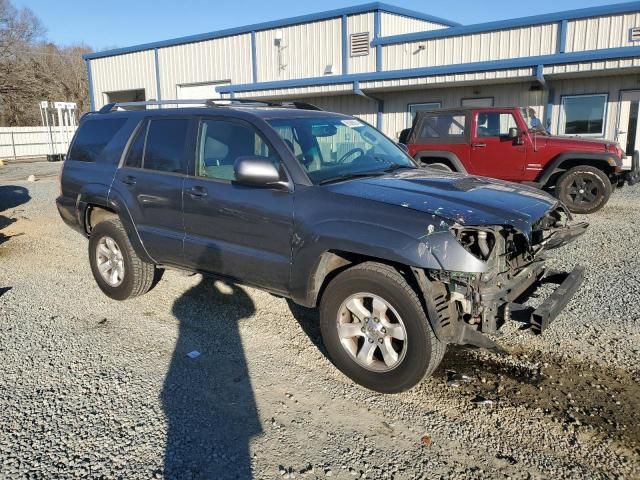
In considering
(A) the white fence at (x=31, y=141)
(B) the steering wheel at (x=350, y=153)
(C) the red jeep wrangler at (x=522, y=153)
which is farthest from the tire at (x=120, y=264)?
(A) the white fence at (x=31, y=141)

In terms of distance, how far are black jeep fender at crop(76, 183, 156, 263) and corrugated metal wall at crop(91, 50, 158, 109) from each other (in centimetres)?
2313

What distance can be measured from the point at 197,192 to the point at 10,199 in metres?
10.5

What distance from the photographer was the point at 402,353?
11.6 ft

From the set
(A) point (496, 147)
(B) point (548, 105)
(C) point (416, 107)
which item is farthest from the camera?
(C) point (416, 107)

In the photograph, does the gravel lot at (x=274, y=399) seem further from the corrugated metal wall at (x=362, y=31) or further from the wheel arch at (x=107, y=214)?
the corrugated metal wall at (x=362, y=31)

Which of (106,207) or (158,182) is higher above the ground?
(158,182)

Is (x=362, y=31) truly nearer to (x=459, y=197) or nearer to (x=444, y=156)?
(x=444, y=156)

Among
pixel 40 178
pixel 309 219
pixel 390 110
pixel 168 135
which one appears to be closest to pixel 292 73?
pixel 390 110

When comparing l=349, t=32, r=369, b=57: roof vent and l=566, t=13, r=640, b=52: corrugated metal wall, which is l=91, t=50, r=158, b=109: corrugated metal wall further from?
l=566, t=13, r=640, b=52: corrugated metal wall

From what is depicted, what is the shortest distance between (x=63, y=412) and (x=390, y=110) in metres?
16.9

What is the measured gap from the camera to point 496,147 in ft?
34.2

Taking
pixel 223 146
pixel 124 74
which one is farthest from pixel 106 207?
pixel 124 74

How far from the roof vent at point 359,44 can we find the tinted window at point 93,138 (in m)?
16.1

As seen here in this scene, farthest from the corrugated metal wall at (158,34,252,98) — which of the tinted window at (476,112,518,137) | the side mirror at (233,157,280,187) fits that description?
the side mirror at (233,157,280,187)
